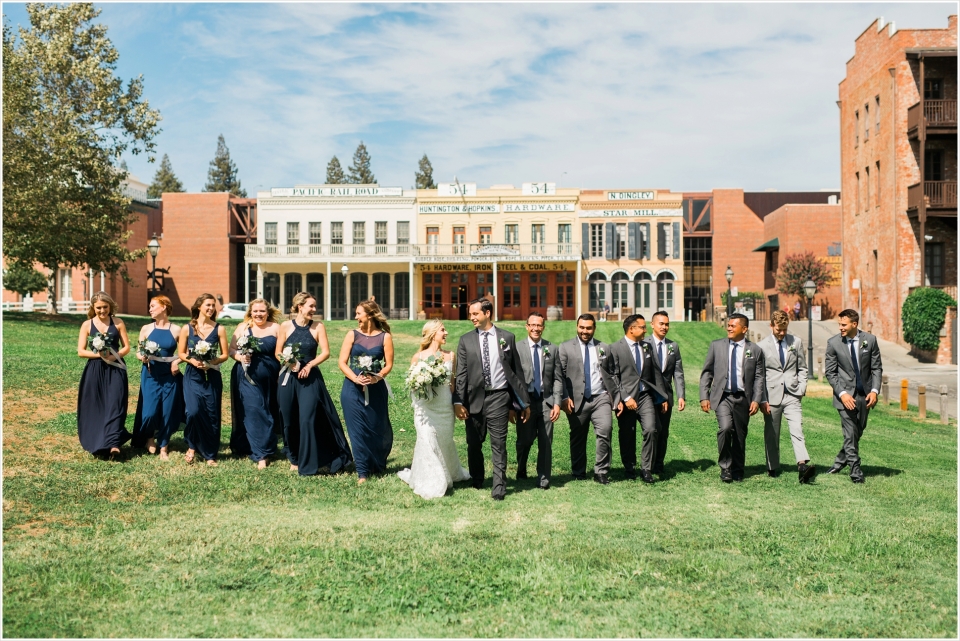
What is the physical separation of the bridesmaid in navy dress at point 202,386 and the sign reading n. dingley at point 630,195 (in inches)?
1610

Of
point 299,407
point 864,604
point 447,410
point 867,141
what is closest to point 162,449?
point 299,407

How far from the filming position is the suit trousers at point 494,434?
8438mm

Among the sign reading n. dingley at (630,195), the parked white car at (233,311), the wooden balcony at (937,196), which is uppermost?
the sign reading n. dingley at (630,195)

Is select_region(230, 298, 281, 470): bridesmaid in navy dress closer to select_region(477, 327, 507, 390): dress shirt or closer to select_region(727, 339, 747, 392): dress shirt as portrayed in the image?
select_region(477, 327, 507, 390): dress shirt

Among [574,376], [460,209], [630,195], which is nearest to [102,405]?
[574,376]

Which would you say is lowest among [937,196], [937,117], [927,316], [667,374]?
[667,374]

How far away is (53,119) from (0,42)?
4777mm

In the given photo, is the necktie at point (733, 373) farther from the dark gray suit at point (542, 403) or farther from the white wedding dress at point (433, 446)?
the white wedding dress at point (433, 446)

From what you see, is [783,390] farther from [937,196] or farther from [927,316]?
[937,196]

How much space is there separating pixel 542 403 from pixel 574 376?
0.53 meters

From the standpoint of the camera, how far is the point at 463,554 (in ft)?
21.2

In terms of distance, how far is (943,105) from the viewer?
32.5 m

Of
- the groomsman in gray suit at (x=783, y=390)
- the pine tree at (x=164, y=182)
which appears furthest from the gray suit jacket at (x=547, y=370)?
the pine tree at (x=164, y=182)

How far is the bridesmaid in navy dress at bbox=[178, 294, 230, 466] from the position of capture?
32.4 feet
